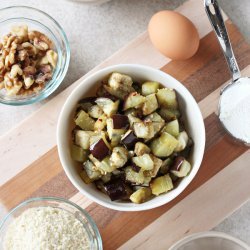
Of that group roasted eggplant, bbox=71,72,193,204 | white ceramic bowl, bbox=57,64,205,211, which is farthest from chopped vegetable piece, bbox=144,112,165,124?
white ceramic bowl, bbox=57,64,205,211

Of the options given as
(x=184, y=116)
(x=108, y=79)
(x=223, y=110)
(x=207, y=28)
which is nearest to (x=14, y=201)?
(x=108, y=79)

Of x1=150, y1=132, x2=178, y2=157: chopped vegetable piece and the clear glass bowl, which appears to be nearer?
x1=150, y1=132, x2=178, y2=157: chopped vegetable piece

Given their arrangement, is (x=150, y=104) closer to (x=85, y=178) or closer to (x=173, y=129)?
(x=173, y=129)

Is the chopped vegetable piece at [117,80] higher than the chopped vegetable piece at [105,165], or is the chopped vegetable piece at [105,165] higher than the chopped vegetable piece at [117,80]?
the chopped vegetable piece at [117,80]

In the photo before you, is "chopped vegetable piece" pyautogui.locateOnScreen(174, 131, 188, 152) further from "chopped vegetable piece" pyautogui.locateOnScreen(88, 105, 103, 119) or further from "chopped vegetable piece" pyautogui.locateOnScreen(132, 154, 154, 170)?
"chopped vegetable piece" pyautogui.locateOnScreen(88, 105, 103, 119)

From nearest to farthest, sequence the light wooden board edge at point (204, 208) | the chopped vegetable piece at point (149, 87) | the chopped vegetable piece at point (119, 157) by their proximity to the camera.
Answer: the chopped vegetable piece at point (119, 157) < the chopped vegetable piece at point (149, 87) < the light wooden board edge at point (204, 208)

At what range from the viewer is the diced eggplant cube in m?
1.63

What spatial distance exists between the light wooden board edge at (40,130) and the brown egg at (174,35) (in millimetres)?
77

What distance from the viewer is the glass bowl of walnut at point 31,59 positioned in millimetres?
1798

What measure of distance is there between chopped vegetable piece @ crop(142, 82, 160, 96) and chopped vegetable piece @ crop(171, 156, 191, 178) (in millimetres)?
219

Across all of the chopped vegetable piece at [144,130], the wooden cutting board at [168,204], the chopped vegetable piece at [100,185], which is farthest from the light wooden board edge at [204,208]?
the chopped vegetable piece at [144,130]

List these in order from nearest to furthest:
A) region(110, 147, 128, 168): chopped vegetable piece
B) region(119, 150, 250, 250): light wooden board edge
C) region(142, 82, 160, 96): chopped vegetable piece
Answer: region(110, 147, 128, 168): chopped vegetable piece → region(142, 82, 160, 96): chopped vegetable piece → region(119, 150, 250, 250): light wooden board edge

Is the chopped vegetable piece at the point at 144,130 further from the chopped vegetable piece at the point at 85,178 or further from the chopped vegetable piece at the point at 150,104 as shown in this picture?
the chopped vegetable piece at the point at 85,178

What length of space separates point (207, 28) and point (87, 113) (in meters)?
0.51
